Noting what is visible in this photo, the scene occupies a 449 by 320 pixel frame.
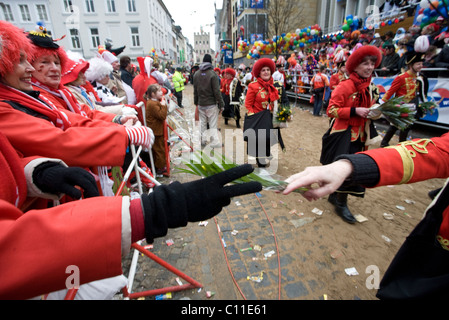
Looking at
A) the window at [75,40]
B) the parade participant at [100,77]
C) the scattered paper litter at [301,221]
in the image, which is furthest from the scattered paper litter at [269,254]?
the window at [75,40]

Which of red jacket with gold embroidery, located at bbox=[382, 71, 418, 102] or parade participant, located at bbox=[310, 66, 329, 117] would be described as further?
parade participant, located at bbox=[310, 66, 329, 117]

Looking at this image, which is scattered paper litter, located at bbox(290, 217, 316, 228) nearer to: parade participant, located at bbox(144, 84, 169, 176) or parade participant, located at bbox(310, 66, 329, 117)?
parade participant, located at bbox(144, 84, 169, 176)

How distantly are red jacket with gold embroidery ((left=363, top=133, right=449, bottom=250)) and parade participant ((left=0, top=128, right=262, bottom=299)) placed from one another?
29.8 inches

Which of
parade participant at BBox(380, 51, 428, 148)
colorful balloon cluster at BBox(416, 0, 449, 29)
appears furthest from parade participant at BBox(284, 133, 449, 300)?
colorful balloon cluster at BBox(416, 0, 449, 29)

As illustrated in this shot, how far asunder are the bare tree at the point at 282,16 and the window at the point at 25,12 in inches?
1371

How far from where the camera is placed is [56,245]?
2.40 ft

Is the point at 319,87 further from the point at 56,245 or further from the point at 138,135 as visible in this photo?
the point at 56,245

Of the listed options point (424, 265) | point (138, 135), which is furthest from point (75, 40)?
point (424, 265)

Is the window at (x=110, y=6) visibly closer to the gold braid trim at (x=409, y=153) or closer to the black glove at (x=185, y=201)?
the black glove at (x=185, y=201)

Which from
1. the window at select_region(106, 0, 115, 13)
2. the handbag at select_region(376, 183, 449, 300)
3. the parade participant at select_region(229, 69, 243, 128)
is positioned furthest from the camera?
the window at select_region(106, 0, 115, 13)

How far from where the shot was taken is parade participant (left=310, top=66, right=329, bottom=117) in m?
10.4

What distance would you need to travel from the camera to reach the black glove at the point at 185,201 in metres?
0.90

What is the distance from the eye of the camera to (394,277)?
1.31 metres

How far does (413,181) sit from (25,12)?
158 feet
